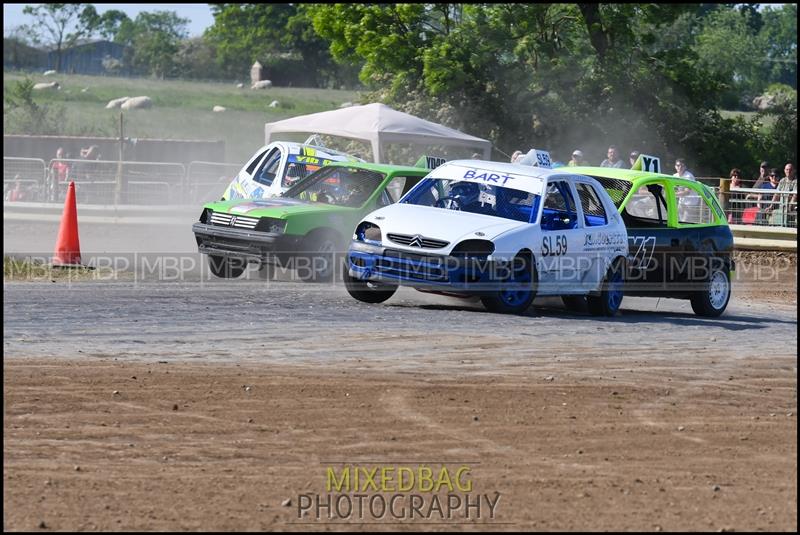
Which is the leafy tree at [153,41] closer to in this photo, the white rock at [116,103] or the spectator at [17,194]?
the white rock at [116,103]

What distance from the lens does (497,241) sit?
1298 centimetres

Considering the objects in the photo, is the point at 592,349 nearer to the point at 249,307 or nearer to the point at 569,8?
the point at 249,307

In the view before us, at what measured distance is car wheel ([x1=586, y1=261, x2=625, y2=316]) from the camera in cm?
1440

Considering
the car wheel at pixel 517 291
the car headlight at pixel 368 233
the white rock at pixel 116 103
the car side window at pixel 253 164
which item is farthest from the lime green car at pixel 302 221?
the white rock at pixel 116 103

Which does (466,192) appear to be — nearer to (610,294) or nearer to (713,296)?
(610,294)

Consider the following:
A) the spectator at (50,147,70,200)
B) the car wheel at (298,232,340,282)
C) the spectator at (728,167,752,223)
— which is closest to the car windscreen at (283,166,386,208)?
the car wheel at (298,232,340,282)

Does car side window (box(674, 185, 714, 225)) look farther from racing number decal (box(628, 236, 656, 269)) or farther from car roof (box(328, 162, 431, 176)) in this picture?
car roof (box(328, 162, 431, 176))

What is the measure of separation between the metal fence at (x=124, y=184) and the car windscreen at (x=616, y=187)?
12.9 metres

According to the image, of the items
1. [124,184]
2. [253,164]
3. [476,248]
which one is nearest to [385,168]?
[253,164]

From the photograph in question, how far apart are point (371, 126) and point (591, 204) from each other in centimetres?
1134

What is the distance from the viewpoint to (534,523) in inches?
244

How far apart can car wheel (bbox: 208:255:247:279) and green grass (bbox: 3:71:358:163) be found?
41309 mm

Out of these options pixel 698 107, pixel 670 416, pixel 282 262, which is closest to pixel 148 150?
pixel 698 107

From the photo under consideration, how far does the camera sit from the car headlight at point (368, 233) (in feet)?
44.3
